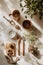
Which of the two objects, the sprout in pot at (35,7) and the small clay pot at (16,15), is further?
the small clay pot at (16,15)

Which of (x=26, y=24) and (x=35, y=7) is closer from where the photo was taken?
(x=35, y=7)

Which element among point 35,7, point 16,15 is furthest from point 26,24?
point 35,7

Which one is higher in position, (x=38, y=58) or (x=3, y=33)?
(x=3, y=33)

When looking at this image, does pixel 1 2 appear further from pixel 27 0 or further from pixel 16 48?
pixel 16 48

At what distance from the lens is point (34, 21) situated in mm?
3043

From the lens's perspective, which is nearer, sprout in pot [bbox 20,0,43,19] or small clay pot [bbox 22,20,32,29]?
sprout in pot [bbox 20,0,43,19]

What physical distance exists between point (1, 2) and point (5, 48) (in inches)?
23.5

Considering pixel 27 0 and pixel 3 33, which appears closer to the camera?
pixel 27 0

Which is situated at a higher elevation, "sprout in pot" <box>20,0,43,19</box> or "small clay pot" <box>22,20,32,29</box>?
"sprout in pot" <box>20,0,43,19</box>

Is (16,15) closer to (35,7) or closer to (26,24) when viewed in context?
(26,24)

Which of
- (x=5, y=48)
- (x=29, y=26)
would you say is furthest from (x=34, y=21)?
(x=5, y=48)

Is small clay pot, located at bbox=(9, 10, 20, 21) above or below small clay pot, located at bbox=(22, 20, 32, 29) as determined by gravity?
above

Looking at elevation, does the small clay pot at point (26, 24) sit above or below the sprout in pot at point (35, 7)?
below

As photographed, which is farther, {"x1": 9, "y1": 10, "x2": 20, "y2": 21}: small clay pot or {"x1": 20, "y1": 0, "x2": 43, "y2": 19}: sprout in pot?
{"x1": 9, "y1": 10, "x2": 20, "y2": 21}: small clay pot
